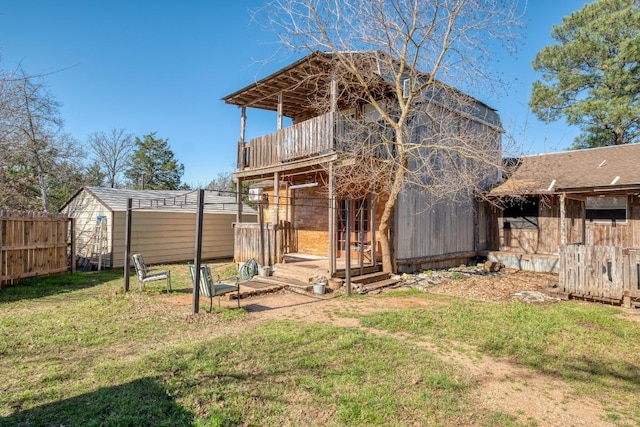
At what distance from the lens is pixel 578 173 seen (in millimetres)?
13344

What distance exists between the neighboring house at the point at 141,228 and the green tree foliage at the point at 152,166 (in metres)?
20.2

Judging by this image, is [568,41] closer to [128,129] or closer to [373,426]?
[373,426]

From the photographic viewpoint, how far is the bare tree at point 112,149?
36.1 meters

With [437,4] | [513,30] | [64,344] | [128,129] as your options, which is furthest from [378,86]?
[128,129]

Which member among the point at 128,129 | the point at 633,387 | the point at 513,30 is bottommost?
the point at 633,387

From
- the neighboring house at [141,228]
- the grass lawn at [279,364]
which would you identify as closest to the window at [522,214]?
the grass lawn at [279,364]

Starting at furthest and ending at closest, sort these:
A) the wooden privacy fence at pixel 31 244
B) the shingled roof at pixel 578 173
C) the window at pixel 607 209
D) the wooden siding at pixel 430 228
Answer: the window at pixel 607 209 → the shingled roof at pixel 578 173 → the wooden siding at pixel 430 228 → the wooden privacy fence at pixel 31 244

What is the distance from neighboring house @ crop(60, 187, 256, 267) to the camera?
13852 mm

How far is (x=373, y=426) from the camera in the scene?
3.20 meters

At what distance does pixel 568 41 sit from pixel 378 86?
16.4m

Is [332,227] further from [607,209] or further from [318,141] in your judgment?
[607,209]

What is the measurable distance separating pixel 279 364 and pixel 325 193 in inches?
325

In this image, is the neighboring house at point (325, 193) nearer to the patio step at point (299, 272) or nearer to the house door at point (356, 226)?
the house door at point (356, 226)

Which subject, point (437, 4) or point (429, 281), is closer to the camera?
point (437, 4)
